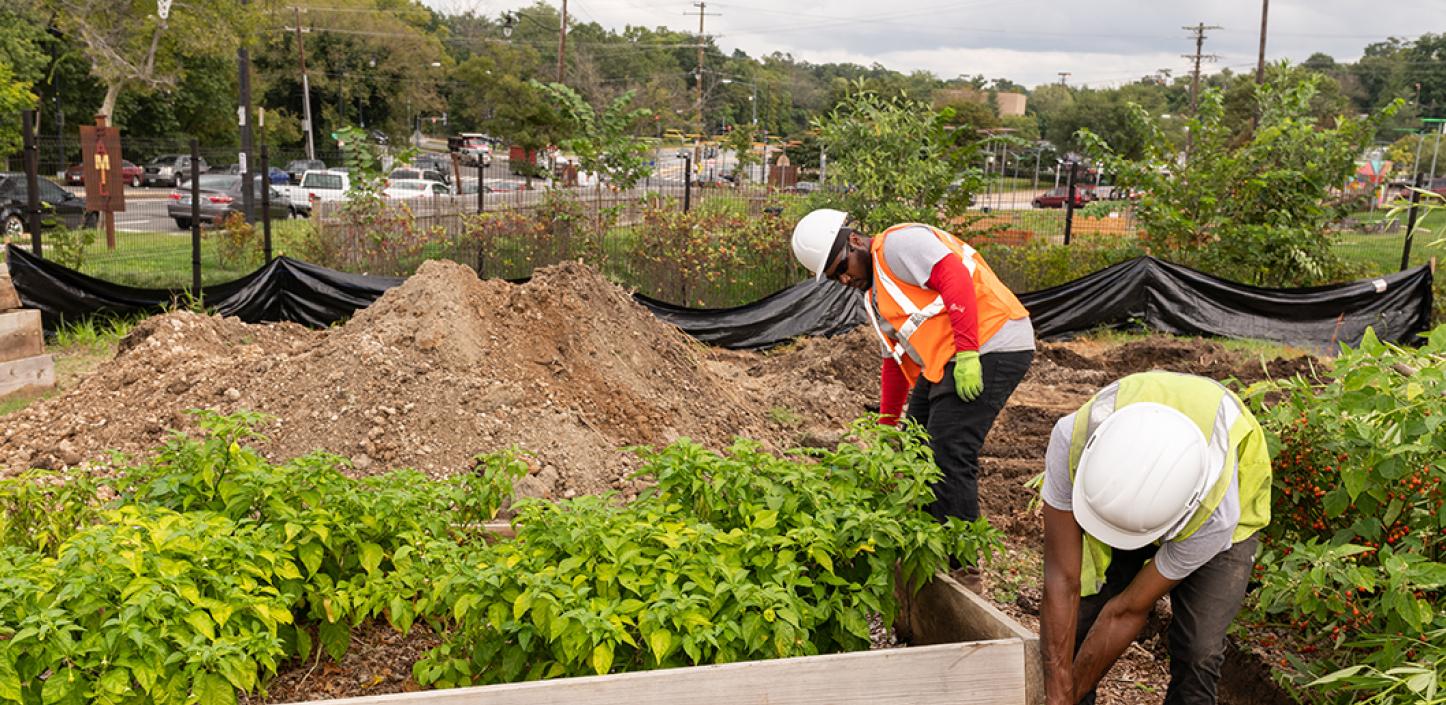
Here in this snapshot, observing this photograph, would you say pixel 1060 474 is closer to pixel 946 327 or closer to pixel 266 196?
pixel 946 327

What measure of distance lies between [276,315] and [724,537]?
9028mm

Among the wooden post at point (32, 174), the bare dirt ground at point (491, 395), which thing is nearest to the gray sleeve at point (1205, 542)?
the bare dirt ground at point (491, 395)

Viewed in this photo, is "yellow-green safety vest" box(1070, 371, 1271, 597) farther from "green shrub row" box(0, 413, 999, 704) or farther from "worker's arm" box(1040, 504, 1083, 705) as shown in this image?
"green shrub row" box(0, 413, 999, 704)

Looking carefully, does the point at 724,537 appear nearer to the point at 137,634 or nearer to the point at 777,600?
the point at 777,600

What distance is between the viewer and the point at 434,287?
8109 millimetres

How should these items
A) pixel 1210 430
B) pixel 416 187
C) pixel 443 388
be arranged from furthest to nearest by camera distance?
pixel 416 187
pixel 443 388
pixel 1210 430

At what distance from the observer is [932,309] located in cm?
489

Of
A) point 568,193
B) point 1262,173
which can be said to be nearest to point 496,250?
point 568,193

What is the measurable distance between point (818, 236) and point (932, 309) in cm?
61

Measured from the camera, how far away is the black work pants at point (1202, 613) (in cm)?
332

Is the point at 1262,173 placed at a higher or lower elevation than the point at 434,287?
higher

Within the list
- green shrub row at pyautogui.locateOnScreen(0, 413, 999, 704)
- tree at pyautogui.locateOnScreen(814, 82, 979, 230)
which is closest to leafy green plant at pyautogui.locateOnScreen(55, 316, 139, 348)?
green shrub row at pyautogui.locateOnScreen(0, 413, 999, 704)

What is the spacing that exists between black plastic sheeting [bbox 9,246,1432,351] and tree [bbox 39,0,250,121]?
1056 inches

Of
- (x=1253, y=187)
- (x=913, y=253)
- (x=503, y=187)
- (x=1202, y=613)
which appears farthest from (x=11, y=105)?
(x=1202, y=613)
